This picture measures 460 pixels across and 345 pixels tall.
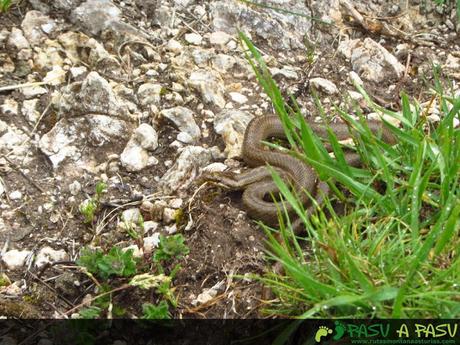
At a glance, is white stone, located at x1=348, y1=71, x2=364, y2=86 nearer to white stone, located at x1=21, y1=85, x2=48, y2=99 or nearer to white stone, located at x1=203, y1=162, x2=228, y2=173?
white stone, located at x1=203, y1=162, x2=228, y2=173

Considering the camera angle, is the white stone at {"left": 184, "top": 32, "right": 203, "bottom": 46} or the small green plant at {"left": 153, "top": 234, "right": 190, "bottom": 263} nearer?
the small green plant at {"left": 153, "top": 234, "right": 190, "bottom": 263}

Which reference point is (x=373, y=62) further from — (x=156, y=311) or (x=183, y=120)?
(x=156, y=311)

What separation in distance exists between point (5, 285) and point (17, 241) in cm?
38

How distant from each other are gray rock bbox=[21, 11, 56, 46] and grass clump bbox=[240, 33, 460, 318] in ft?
8.10

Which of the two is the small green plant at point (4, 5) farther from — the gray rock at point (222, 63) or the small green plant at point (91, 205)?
the small green plant at point (91, 205)

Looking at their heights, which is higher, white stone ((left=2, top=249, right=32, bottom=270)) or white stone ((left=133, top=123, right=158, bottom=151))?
white stone ((left=133, top=123, right=158, bottom=151))

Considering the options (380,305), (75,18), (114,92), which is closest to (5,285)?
(114,92)

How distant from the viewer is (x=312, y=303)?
10.2ft

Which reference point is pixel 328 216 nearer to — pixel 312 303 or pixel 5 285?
pixel 312 303

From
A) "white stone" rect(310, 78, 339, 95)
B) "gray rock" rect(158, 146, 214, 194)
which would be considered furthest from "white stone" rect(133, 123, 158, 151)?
"white stone" rect(310, 78, 339, 95)

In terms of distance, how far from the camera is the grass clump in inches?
116

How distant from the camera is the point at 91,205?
4152mm

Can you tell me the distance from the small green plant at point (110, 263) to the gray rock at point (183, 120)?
4.46 ft

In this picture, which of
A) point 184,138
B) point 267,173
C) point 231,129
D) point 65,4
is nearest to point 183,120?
point 184,138
